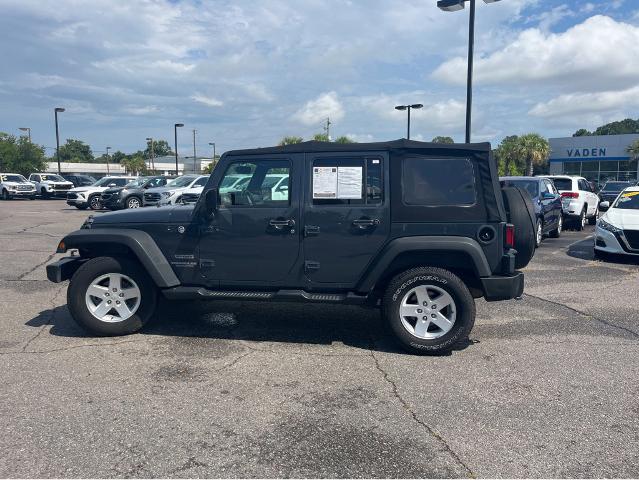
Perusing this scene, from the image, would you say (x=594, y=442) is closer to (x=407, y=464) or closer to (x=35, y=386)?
(x=407, y=464)

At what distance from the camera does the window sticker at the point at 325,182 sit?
5.08 meters

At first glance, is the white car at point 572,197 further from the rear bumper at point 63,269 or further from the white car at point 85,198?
the white car at point 85,198

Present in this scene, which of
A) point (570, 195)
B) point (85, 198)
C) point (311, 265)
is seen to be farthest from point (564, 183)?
point (85, 198)

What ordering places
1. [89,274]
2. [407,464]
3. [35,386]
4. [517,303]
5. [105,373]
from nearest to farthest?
[407,464] → [35,386] → [105,373] → [89,274] → [517,303]

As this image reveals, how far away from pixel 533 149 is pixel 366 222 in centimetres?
4582

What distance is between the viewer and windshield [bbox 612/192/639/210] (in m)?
10.6

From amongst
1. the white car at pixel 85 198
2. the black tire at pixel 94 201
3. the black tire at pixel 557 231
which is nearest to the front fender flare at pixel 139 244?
the black tire at pixel 557 231

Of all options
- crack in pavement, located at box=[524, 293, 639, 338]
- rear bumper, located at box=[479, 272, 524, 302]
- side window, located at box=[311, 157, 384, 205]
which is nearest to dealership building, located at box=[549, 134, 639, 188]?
crack in pavement, located at box=[524, 293, 639, 338]

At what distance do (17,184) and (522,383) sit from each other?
117 feet

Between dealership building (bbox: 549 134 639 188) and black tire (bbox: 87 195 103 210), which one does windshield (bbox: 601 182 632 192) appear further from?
black tire (bbox: 87 195 103 210)

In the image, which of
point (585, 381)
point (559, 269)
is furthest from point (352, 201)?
point (559, 269)

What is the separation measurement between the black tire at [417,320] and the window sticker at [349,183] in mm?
883

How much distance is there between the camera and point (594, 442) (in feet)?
11.0

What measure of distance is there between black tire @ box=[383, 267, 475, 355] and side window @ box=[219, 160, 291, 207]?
4.42ft
